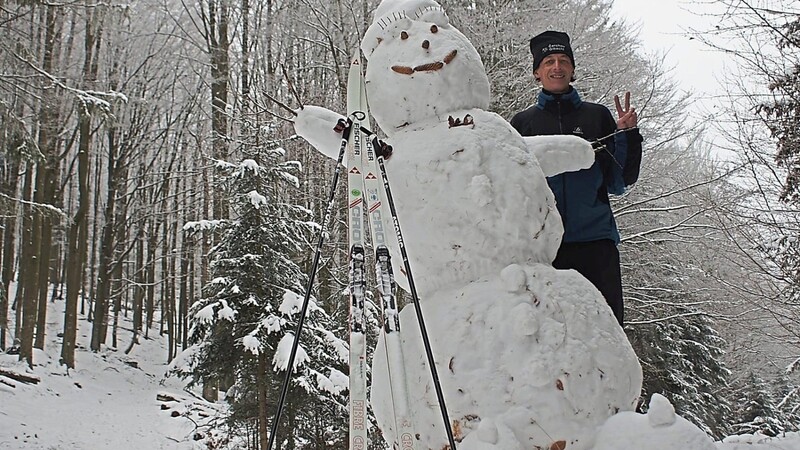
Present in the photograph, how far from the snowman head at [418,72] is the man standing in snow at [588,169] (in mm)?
441

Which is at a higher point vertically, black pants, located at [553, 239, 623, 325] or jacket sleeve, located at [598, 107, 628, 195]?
jacket sleeve, located at [598, 107, 628, 195]

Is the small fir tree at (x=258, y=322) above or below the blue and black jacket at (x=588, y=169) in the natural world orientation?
below

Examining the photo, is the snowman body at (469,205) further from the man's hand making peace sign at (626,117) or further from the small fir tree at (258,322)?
the small fir tree at (258,322)

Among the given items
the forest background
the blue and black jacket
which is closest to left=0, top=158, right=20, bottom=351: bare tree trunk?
the forest background

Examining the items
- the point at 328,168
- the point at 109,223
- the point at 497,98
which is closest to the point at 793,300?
the point at 497,98

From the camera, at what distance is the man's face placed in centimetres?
297

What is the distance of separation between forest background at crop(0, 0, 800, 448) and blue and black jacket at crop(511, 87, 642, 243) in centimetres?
120

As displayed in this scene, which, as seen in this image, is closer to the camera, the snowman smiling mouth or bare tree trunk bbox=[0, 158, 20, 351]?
the snowman smiling mouth

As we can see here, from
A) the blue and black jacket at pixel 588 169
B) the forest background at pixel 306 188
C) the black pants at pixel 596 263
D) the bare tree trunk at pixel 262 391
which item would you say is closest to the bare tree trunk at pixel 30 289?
the forest background at pixel 306 188

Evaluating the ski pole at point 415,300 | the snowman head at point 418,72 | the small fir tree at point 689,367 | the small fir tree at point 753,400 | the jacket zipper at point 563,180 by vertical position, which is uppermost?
the snowman head at point 418,72

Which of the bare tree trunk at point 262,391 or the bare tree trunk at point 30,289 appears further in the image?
the bare tree trunk at point 30,289

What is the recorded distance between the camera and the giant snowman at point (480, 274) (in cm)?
207

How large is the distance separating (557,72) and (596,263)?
2.98ft

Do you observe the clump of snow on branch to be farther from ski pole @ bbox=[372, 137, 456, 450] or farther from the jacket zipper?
ski pole @ bbox=[372, 137, 456, 450]
